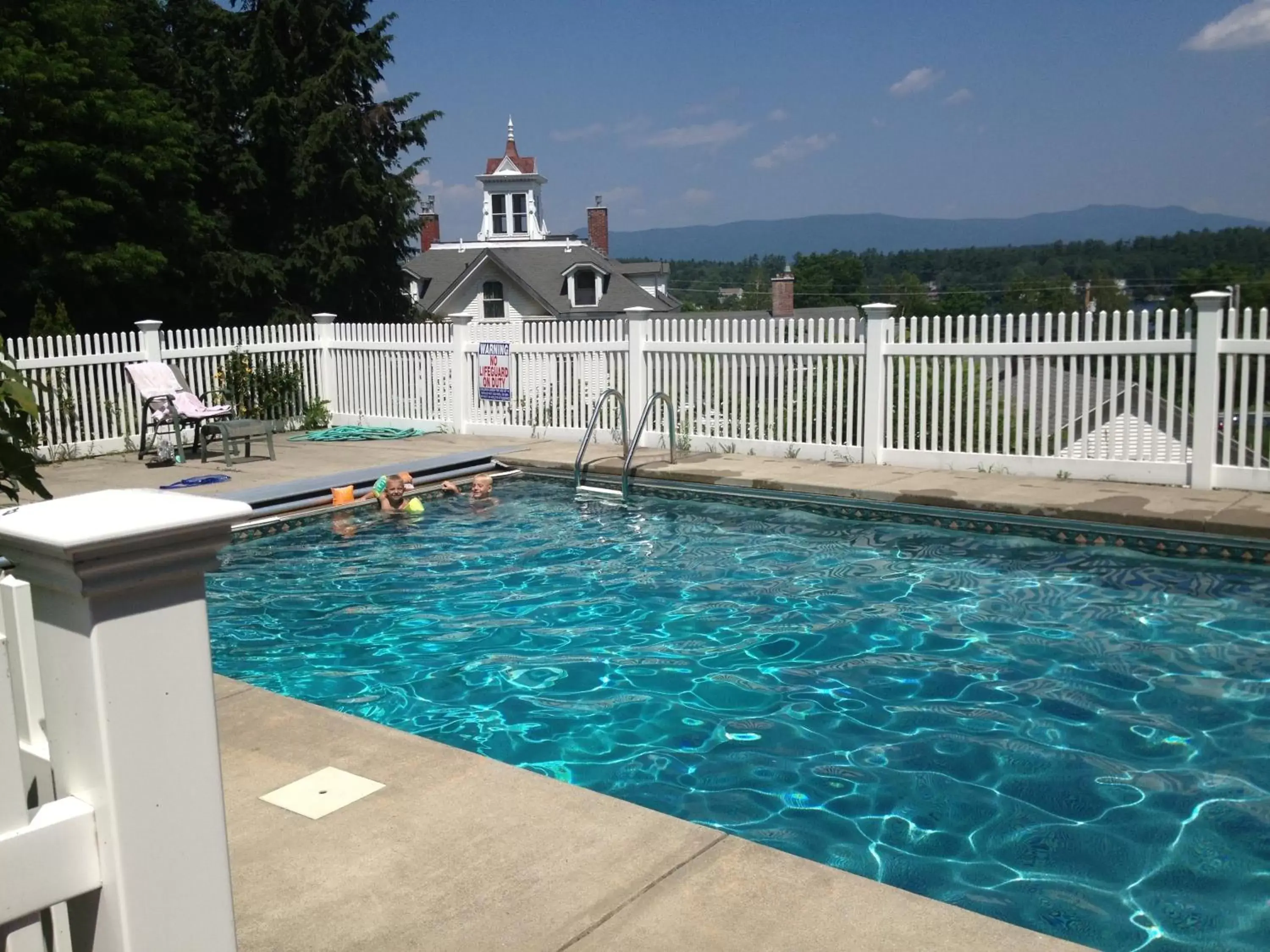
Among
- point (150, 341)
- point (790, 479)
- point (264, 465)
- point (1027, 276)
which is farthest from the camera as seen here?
point (1027, 276)

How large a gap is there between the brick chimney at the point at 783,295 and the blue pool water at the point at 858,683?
142 feet

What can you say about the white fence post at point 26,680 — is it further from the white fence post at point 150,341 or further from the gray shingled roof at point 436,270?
the gray shingled roof at point 436,270

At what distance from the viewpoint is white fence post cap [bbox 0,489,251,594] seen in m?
1.50

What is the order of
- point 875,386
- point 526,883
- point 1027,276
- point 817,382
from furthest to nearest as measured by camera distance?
point 1027,276 → point 817,382 → point 875,386 → point 526,883

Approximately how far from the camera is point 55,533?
150 centimetres

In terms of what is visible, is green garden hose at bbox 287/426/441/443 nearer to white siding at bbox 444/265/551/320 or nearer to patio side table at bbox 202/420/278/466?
patio side table at bbox 202/420/278/466

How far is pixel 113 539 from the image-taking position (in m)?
1.49

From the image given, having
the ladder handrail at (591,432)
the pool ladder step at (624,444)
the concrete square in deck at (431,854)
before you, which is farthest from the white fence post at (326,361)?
the concrete square in deck at (431,854)

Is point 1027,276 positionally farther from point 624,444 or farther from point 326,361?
point 624,444

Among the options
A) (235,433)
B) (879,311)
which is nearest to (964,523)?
(879,311)

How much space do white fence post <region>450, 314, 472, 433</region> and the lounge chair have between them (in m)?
2.92

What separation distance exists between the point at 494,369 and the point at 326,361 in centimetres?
316

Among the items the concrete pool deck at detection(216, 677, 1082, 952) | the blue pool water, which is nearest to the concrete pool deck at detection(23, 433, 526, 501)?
the blue pool water

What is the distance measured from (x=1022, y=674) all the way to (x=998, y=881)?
94.6 inches
